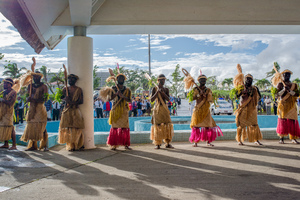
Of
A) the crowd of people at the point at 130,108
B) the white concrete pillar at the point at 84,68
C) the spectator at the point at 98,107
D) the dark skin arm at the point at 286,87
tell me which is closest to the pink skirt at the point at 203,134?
the dark skin arm at the point at 286,87

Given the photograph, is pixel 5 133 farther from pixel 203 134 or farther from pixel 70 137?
pixel 203 134

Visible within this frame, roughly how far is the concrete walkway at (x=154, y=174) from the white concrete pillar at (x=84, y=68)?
29.9 inches

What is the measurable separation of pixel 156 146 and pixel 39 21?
4387 mm

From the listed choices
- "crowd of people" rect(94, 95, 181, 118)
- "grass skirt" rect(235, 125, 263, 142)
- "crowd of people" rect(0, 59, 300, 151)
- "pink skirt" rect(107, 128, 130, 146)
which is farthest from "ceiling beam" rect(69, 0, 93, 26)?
"crowd of people" rect(94, 95, 181, 118)

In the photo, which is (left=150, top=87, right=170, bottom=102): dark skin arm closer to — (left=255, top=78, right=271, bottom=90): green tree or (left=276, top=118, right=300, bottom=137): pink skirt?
(left=276, top=118, right=300, bottom=137): pink skirt

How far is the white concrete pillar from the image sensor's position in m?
7.95

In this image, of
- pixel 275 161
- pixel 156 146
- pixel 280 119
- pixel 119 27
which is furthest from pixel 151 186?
pixel 280 119

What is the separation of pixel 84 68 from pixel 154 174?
4.03 meters

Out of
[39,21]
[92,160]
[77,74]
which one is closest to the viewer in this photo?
[92,160]

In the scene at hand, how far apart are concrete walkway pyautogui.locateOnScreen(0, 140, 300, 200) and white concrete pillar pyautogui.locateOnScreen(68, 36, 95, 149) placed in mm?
759

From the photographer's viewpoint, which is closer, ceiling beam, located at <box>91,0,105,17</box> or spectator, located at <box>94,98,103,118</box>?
ceiling beam, located at <box>91,0,105,17</box>

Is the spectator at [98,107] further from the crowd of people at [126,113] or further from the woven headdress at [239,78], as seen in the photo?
the woven headdress at [239,78]

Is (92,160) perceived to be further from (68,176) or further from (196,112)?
(196,112)

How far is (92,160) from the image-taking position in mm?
6406
